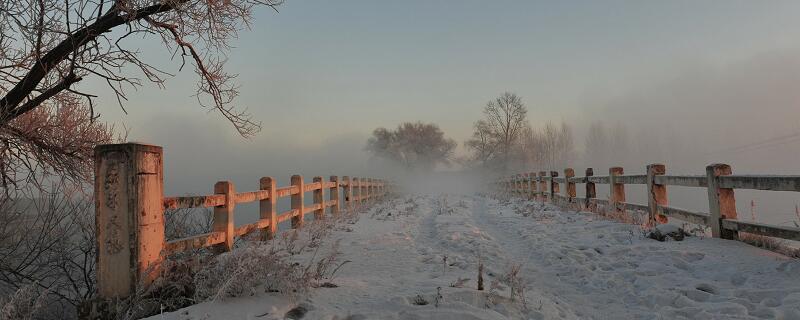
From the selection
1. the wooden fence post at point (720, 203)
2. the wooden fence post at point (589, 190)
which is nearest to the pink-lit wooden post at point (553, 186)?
the wooden fence post at point (589, 190)

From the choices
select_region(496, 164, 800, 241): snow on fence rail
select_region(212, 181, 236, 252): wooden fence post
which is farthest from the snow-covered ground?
select_region(212, 181, 236, 252): wooden fence post

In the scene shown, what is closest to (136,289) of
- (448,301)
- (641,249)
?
(448,301)

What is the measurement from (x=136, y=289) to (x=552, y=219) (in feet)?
26.7

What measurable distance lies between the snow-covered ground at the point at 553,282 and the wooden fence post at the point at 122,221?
0.68m

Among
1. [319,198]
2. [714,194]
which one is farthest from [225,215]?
[714,194]

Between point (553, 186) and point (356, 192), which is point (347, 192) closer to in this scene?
point (356, 192)

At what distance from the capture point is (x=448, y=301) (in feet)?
11.2

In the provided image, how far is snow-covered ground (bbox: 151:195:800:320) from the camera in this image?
3.27 m

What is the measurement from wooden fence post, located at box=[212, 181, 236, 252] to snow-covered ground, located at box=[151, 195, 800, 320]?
156cm

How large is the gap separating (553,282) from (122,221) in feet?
13.6

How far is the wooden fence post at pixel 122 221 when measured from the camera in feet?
11.3

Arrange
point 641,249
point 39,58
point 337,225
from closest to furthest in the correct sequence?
1. point 641,249
2. point 39,58
3. point 337,225

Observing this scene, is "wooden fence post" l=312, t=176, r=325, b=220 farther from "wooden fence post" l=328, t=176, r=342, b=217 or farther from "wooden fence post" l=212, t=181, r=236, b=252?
"wooden fence post" l=212, t=181, r=236, b=252

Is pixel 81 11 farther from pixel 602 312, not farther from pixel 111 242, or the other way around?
pixel 602 312
